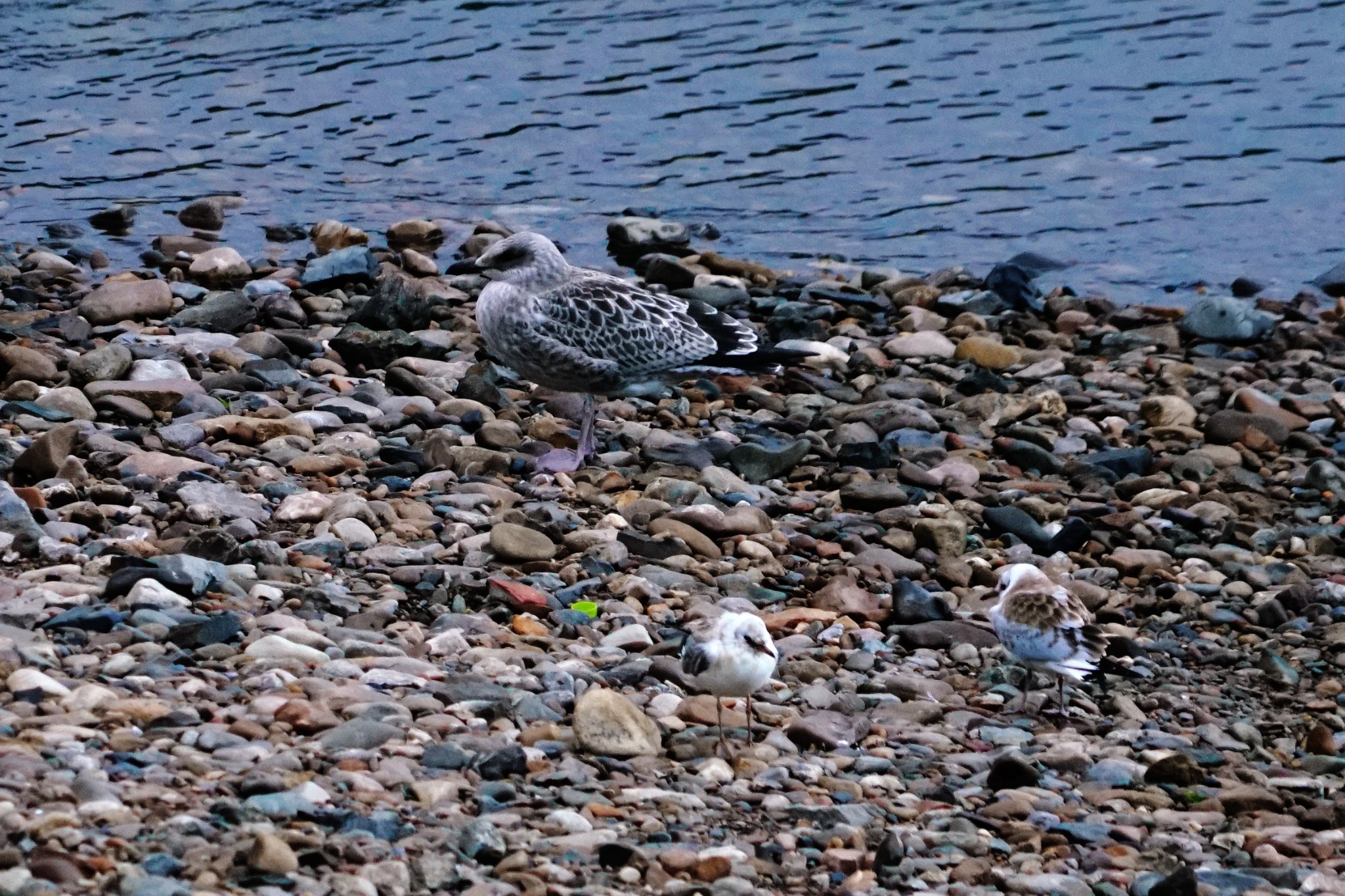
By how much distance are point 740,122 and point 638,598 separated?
1266 cm

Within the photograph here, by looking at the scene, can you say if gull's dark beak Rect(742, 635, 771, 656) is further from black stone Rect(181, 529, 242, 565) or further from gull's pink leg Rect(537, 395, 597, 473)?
gull's pink leg Rect(537, 395, 597, 473)

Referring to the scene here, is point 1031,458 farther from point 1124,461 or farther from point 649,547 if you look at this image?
point 649,547

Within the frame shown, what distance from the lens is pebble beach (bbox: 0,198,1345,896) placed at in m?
4.73

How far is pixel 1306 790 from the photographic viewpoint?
233 inches

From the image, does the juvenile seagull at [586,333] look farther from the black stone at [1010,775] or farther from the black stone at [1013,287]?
the black stone at [1013,287]

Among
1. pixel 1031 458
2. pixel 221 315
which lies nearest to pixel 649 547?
pixel 1031 458

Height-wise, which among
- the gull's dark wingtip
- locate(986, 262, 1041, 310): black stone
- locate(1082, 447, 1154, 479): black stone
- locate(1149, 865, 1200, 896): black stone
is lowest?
locate(986, 262, 1041, 310): black stone

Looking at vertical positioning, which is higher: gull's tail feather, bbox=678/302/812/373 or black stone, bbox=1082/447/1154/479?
gull's tail feather, bbox=678/302/812/373

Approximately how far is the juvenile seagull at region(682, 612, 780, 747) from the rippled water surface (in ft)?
30.8

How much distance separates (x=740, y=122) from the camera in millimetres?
18875

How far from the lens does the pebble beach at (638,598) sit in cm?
473

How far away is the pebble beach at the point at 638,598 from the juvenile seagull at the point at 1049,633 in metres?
0.24

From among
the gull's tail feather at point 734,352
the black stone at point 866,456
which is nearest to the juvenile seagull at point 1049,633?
the black stone at point 866,456

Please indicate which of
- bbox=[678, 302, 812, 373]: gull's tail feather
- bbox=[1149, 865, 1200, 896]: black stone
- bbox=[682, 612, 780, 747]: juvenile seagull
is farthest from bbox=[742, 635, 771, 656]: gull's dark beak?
bbox=[678, 302, 812, 373]: gull's tail feather
